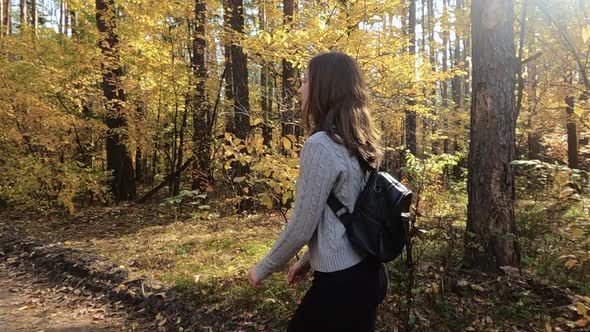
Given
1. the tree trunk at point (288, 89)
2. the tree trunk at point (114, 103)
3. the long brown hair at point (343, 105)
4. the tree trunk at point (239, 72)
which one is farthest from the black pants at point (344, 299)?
the tree trunk at point (114, 103)

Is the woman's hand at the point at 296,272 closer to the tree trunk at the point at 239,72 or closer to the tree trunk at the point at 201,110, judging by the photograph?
the tree trunk at the point at 239,72

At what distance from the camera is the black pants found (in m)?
1.64

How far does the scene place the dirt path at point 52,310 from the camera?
14.3 ft

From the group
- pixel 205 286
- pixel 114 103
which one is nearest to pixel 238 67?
pixel 114 103

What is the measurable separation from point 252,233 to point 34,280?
302cm

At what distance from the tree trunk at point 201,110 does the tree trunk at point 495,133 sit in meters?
6.13

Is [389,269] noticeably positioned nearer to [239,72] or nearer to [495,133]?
[495,133]

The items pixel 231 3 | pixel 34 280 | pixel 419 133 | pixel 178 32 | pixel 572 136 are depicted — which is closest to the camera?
pixel 34 280

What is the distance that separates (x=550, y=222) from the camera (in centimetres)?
467

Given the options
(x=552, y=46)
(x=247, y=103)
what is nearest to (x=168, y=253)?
(x=247, y=103)

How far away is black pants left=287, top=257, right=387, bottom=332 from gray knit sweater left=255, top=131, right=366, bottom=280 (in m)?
0.04

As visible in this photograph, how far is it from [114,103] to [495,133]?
8.76 m

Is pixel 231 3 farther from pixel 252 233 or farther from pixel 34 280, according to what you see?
pixel 34 280

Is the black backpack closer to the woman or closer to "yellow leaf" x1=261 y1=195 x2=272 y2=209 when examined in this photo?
the woman
